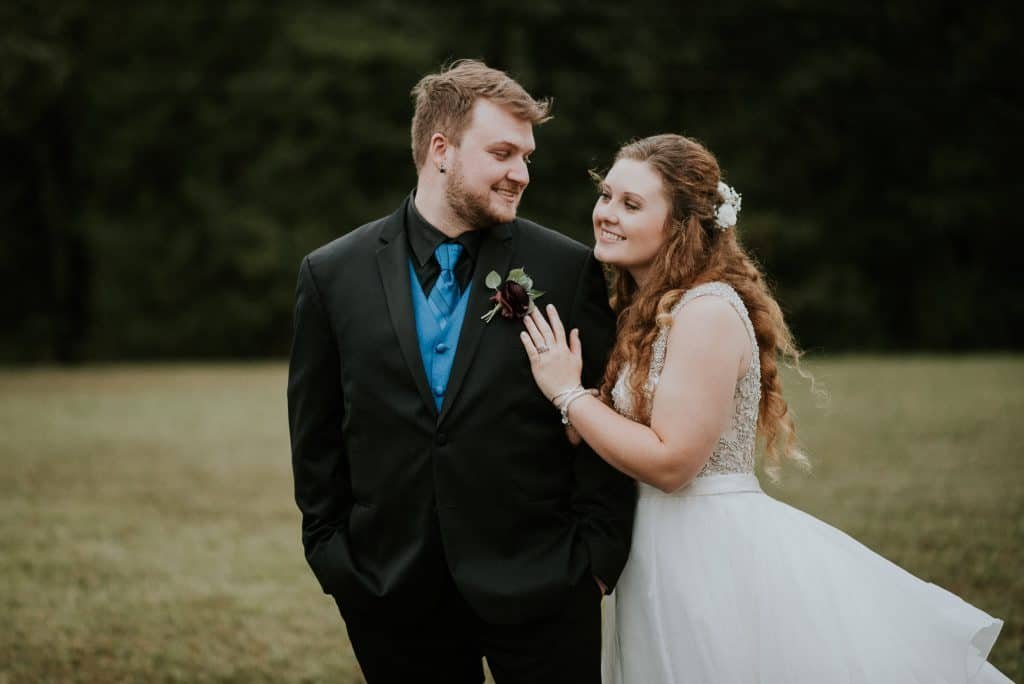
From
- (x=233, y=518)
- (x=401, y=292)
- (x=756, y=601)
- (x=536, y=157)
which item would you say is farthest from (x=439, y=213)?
(x=536, y=157)

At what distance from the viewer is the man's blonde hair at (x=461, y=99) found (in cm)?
309

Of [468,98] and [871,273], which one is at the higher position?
[468,98]

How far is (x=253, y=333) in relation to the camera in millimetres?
25469

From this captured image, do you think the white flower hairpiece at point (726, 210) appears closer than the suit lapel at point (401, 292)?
No

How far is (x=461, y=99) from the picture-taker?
310 cm

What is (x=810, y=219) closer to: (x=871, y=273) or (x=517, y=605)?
(x=871, y=273)

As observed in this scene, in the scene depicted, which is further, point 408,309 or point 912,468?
point 912,468

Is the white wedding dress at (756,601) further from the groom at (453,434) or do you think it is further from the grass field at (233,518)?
the grass field at (233,518)

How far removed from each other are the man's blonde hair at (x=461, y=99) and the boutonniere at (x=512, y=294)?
46 cm

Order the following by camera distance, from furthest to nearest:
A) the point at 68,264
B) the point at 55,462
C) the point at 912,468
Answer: the point at 68,264, the point at 55,462, the point at 912,468

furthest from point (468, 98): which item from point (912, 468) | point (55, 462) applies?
point (55, 462)

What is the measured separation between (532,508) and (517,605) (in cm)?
29

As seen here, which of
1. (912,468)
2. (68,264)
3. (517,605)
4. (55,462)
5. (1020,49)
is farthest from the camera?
(68,264)

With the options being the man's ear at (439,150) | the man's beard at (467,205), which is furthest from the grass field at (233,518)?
the man's ear at (439,150)
